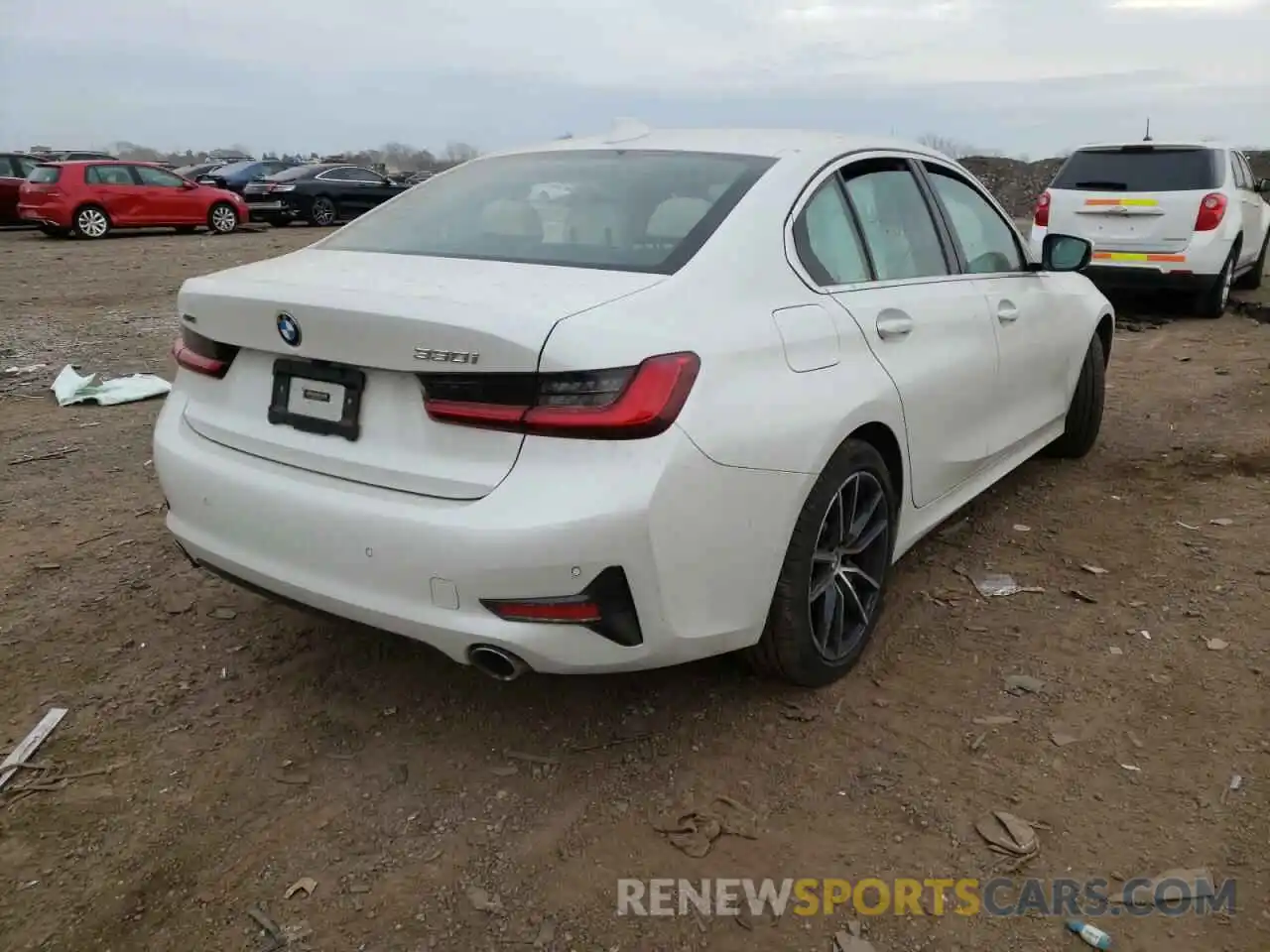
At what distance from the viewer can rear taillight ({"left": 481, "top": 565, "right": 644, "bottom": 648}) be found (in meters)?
2.22

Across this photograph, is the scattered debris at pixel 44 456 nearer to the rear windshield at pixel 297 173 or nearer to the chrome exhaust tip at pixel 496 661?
the chrome exhaust tip at pixel 496 661

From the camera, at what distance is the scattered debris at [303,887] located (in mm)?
2230

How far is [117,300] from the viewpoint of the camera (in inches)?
409

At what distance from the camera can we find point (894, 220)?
3.43m

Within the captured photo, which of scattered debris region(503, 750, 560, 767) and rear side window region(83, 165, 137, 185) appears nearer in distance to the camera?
scattered debris region(503, 750, 560, 767)

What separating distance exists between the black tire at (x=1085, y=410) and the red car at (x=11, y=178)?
20.1 meters

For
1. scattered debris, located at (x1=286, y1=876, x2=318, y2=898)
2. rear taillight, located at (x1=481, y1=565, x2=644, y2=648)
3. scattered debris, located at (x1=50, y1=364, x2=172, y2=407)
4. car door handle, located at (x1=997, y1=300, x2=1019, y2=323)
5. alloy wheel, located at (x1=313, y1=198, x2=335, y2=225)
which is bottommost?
scattered debris, located at (x1=286, y1=876, x2=318, y2=898)

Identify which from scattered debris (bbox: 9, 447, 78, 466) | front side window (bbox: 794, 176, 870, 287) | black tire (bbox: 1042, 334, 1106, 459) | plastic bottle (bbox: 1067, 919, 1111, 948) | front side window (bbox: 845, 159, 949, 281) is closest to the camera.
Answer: plastic bottle (bbox: 1067, 919, 1111, 948)

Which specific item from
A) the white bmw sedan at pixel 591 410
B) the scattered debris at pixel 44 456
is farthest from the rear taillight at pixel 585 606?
the scattered debris at pixel 44 456

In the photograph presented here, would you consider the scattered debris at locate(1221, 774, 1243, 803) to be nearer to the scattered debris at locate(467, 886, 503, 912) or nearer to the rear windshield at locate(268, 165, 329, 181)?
the scattered debris at locate(467, 886, 503, 912)

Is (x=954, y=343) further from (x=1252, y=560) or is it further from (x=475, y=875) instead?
(x=475, y=875)

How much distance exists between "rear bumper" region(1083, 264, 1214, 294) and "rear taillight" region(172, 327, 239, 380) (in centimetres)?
854

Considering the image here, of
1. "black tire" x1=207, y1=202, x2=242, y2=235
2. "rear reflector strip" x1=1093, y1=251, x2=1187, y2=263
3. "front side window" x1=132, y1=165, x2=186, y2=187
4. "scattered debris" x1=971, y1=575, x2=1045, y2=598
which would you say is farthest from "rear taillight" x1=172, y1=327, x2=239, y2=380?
"black tire" x1=207, y1=202, x2=242, y2=235

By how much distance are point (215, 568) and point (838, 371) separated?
179cm
